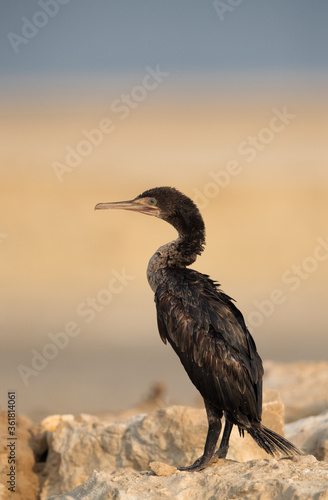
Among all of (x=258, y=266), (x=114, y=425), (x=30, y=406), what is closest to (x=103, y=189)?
(x=258, y=266)

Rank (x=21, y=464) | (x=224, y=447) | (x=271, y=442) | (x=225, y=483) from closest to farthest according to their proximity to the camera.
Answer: (x=225, y=483) → (x=271, y=442) → (x=224, y=447) → (x=21, y=464)

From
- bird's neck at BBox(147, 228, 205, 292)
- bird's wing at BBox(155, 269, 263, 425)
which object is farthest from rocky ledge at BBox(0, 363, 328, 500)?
bird's neck at BBox(147, 228, 205, 292)

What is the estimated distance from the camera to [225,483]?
19.7 feet

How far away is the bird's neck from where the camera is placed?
759cm

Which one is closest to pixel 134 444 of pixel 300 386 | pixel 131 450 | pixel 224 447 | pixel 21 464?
pixel 131 450

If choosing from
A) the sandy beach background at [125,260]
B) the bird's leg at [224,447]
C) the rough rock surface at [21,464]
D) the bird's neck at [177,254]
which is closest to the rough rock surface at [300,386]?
the sandy beach background at [125,260]

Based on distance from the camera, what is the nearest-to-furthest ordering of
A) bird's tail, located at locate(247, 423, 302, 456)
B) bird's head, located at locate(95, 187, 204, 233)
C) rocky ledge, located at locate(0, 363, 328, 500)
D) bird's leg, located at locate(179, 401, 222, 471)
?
1. rocky ledge, located at locate(0, 363, 328, 500)
2. bird's tail, located at locate(247, 423, 302, 456)
3. bird's leg, located at locate(179, 401, 222, 471)
4. bird's head, located at locate(95, 187, 204, 233)

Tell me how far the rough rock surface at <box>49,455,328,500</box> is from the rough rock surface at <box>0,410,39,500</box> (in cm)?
174

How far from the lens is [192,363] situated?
7039mm

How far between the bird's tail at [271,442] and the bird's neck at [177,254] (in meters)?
1.52

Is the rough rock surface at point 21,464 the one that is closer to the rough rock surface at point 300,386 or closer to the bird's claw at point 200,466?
the bird's claw at point 200,466

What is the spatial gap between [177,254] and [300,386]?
5879mm

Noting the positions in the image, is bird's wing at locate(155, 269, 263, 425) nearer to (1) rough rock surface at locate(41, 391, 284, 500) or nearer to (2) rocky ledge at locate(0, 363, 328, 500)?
(2) rocky ledge at locate(0, 363, 328, 500)

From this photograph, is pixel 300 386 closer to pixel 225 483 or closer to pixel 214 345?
pixel 214 345
